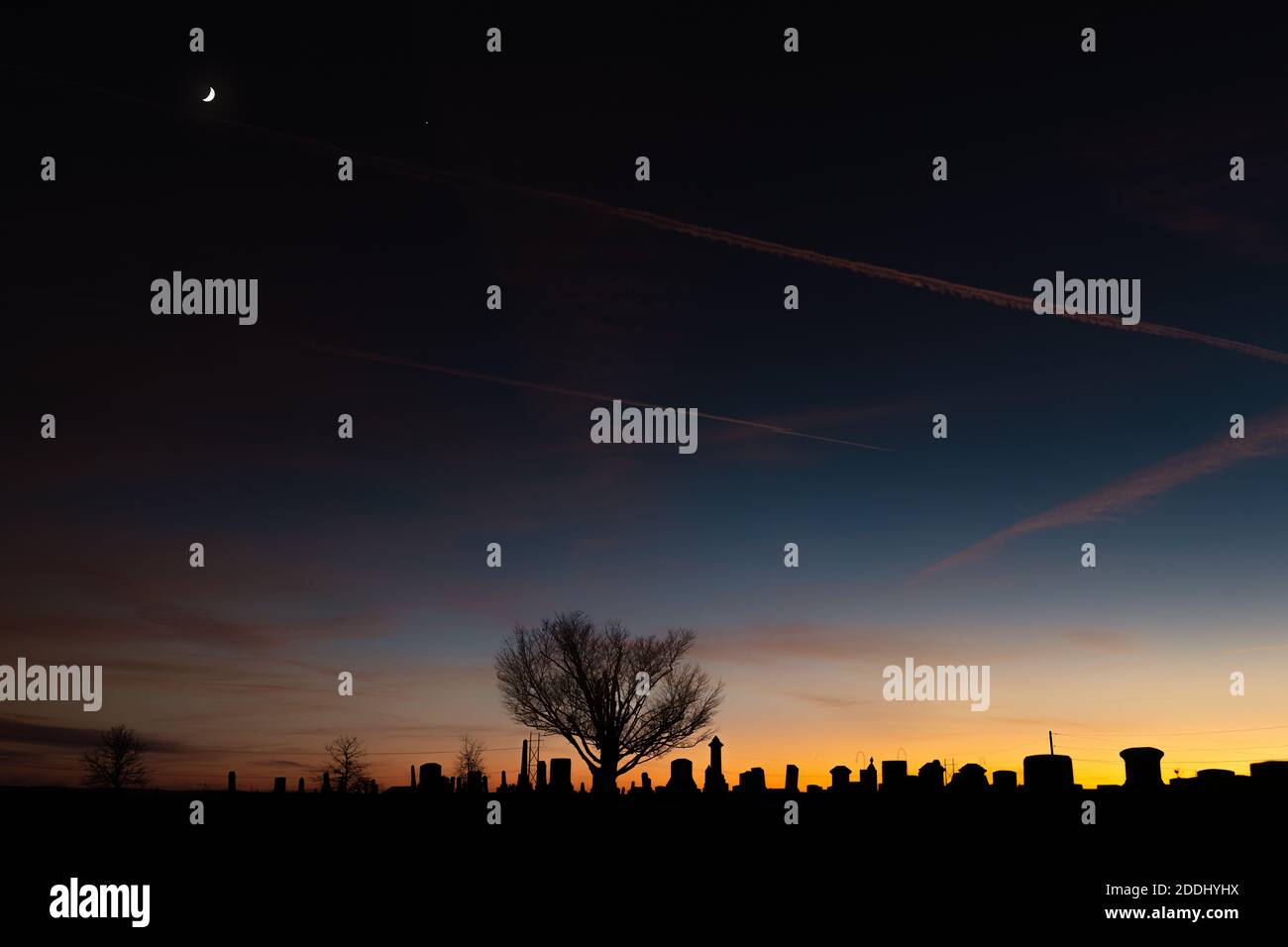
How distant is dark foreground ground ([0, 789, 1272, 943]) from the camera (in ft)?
49.9

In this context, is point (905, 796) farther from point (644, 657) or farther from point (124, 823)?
point (644, 657)
